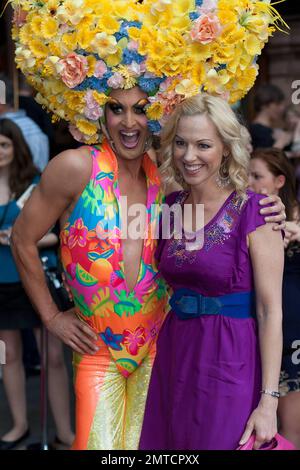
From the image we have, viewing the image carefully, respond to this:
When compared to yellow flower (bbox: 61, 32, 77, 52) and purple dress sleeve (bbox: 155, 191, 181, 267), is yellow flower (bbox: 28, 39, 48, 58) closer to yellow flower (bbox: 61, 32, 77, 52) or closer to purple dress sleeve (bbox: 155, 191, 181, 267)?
yellow flower (bbox: 61, 32, 77, 52)

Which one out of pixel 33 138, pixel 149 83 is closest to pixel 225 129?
pixel 149 83

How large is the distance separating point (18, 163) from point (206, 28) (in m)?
1.99

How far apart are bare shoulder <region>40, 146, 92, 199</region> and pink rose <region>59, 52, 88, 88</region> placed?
0.79ft

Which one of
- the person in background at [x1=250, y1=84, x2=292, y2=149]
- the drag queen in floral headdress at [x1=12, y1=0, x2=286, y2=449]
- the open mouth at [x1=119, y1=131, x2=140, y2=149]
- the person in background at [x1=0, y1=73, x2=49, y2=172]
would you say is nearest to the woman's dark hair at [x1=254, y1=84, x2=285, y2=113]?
the person in background at [x1=250, y1=84, x2=292, y2=149]

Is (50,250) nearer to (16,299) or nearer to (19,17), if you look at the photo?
(16,299)

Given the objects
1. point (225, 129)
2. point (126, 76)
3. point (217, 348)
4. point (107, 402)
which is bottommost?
point (107, 402)

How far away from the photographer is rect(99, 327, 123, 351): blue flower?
3.13 meters

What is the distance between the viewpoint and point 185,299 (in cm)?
287

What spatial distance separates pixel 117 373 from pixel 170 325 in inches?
13.1

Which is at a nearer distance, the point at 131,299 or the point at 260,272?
the point at 260,272

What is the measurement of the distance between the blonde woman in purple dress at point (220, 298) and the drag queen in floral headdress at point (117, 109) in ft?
0.66

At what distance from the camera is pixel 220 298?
9.27 feet
